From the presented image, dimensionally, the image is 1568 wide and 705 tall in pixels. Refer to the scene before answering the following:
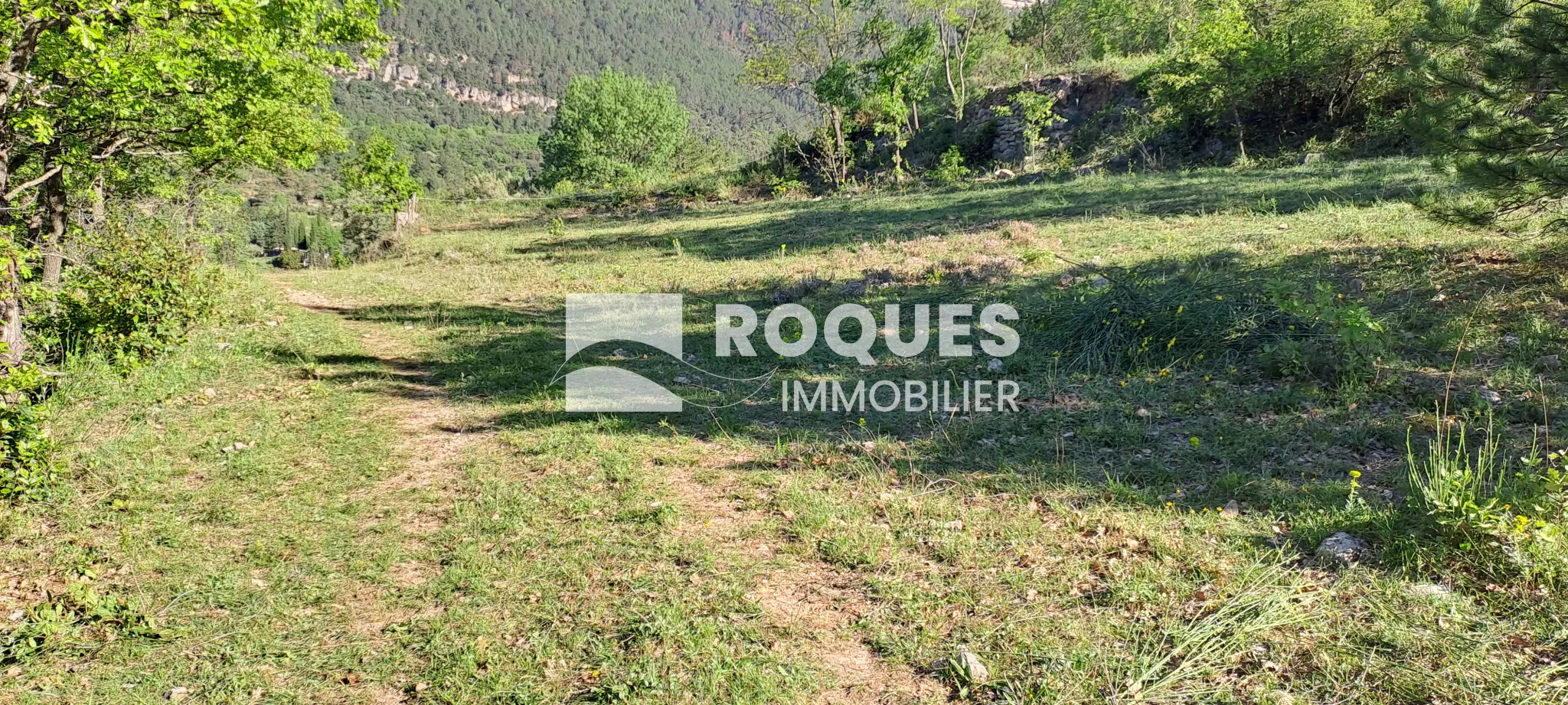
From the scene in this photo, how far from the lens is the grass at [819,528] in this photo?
10.2 feet

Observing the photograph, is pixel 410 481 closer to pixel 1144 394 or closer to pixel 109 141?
pixel 1144 394

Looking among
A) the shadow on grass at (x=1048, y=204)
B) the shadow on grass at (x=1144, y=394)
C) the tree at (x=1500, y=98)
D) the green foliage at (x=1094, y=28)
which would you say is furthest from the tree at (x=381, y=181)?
the green foliage at (x=1094, y=28)

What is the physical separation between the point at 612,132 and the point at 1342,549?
50.3m

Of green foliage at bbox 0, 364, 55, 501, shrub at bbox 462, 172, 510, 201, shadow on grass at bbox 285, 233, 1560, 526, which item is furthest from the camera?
shrub at bbox 462, 172, 510, 201

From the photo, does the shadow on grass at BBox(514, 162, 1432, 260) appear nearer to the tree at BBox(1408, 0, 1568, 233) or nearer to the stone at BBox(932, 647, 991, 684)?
the tree at BBox(1408, 0, 1568, 233)

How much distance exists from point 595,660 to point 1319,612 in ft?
10.3

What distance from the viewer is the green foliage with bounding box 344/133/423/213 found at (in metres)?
22.3

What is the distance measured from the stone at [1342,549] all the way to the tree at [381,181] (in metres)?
23.5

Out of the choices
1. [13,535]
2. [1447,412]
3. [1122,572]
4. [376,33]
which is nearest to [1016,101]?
[376,33]

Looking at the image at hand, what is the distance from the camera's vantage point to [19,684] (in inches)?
122

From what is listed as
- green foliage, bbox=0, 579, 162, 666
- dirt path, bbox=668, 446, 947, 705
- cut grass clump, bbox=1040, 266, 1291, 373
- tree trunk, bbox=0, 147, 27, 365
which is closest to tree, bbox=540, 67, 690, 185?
tree trunk, bbox=0, 147, 27, 365

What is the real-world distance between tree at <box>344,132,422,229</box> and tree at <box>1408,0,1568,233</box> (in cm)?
2309

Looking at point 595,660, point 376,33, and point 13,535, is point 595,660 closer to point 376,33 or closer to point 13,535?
point 13,535

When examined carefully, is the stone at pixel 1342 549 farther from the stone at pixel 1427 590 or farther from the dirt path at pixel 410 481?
the dirt path at pixel 410 481
